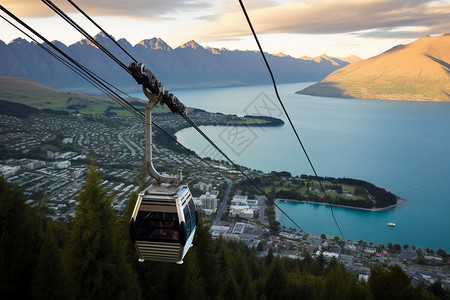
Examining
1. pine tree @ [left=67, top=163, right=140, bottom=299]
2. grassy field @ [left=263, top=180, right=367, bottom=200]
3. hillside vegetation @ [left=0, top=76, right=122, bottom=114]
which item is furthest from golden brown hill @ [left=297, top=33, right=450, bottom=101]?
pine tree @ [left=67, top=163, right=140, bottom=299]

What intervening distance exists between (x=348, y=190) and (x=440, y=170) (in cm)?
1524

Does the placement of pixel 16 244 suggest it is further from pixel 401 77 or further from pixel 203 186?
pixel 401 77

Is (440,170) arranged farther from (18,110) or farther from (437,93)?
(437,93)

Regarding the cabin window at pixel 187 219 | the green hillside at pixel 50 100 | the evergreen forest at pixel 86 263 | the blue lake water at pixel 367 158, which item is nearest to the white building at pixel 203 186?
the blue lake water at pixel 367 158

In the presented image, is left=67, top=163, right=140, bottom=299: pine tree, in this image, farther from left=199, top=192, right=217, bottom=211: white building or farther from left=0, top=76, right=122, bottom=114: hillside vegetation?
left=0, top=76, right=122, bottom=114: hillside vegetation

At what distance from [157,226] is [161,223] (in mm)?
44

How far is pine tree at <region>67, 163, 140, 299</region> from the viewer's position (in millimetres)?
5070

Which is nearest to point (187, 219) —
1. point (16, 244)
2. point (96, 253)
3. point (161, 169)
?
point (96, 253)

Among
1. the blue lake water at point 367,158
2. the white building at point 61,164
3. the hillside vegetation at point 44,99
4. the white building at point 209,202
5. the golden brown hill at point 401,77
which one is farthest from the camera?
the golden brown hill at point 401,77

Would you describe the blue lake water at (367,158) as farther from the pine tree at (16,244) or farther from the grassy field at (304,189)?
the pine tree at (16,244)

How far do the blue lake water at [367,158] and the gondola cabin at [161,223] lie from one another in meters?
24.6

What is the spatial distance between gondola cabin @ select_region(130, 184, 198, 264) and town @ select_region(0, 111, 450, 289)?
10.2ft

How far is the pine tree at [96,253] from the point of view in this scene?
16.6ft

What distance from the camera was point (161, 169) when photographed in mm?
33875
